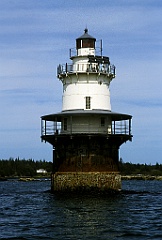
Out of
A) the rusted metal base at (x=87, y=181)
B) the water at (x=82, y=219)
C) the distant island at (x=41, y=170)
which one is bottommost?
the water at (x=82, y=219)

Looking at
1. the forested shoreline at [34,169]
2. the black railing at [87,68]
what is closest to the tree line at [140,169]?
the forested shoreline at [34,169]

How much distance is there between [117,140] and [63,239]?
916 inches

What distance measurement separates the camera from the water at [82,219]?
93.8 ft

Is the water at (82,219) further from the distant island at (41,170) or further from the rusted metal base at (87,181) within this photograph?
the distant island at (41,170)

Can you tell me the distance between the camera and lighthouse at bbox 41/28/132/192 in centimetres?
Answer: 4816

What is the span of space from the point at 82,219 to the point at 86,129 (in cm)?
1700

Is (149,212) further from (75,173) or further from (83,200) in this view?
(75,173)

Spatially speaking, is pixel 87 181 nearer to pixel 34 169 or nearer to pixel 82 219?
pixel 82 219

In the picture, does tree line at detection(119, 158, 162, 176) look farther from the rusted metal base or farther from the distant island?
the rusted metal base

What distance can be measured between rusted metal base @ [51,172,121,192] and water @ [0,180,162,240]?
5.50ft

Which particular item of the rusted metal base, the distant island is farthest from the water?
the distant island

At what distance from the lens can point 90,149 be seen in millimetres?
48500

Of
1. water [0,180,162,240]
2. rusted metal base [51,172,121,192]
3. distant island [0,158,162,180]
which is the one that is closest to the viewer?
water [0,180,162,240]

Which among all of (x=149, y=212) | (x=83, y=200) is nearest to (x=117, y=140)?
(x=83, y=200)
